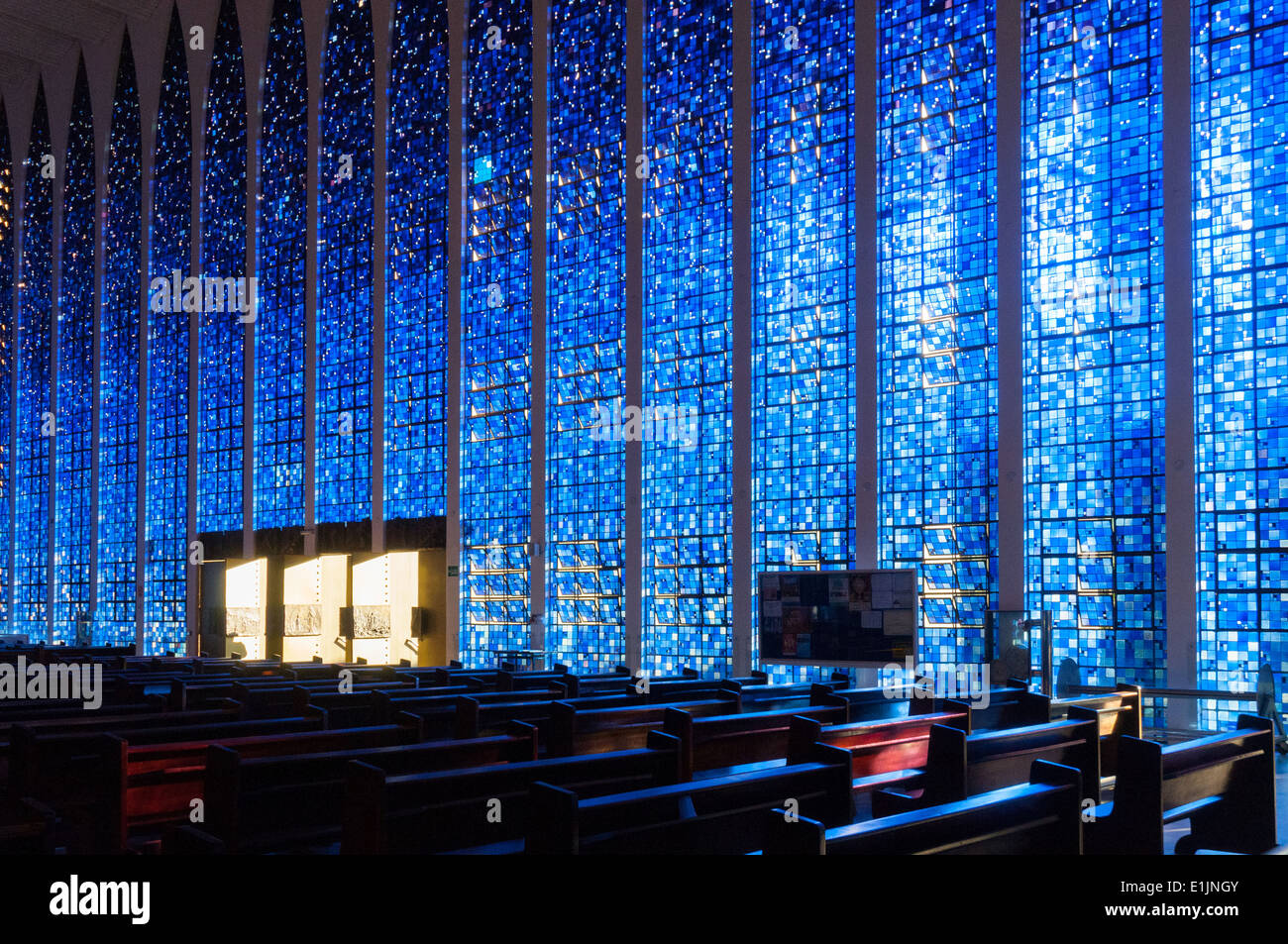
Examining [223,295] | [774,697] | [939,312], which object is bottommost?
[774,697]

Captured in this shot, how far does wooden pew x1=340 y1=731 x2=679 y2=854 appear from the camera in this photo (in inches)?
125

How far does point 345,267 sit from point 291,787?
1300cm

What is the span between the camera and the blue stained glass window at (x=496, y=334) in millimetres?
13656

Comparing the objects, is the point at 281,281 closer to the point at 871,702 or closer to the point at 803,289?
the point at 803,289

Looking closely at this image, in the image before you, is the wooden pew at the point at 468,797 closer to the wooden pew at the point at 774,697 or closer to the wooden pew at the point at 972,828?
the wooden pew at the point at 972,828

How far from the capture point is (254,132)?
1706cm

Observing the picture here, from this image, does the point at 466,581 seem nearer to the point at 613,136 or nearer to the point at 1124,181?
the point at 613,136

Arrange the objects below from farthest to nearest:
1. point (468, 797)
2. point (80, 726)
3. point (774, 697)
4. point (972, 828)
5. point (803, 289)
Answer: point (803, 289) → point (774, 697) → point (80, 726) → point (468, 797) → point (972, 828)

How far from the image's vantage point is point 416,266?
15.0 m

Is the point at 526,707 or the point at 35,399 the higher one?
Result: the point at 35,399

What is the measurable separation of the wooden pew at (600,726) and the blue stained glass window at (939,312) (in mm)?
5171

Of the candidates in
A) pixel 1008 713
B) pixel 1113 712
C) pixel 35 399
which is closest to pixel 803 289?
pixel 1113 712

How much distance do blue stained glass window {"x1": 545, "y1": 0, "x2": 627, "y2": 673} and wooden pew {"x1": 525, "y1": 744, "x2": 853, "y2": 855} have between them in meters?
8.95
